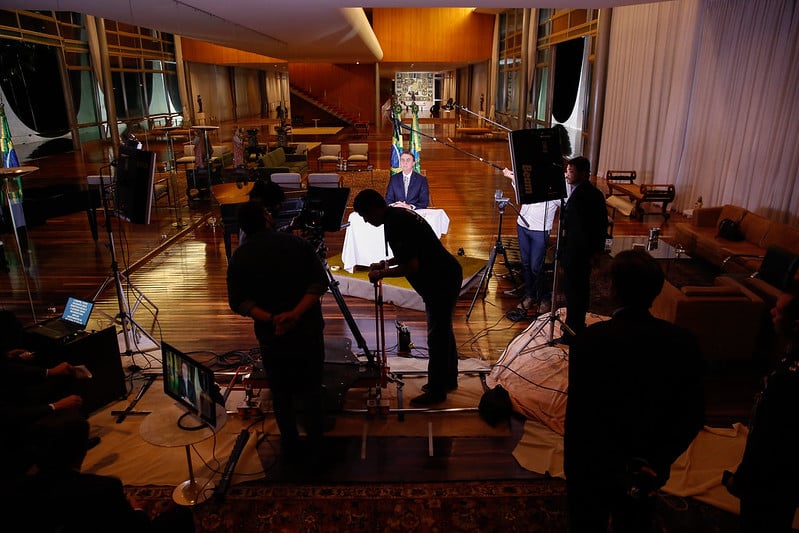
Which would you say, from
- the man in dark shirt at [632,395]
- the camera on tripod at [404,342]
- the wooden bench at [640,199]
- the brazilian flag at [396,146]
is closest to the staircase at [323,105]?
the brazilian flag at [396,146]

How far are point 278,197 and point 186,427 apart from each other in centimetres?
152

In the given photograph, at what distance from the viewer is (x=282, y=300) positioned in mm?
2939

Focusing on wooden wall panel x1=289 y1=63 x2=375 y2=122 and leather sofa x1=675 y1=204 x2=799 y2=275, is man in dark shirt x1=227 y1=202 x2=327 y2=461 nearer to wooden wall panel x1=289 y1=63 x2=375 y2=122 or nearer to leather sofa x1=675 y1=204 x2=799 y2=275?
leather sofa x1=675 y1=204 x2=799 y2=275

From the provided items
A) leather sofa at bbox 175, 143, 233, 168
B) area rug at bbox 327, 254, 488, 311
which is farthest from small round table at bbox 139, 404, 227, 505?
leather sofa at bbox 175, 143, 233, 168

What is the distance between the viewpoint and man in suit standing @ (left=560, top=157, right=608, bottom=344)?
4.14 meters

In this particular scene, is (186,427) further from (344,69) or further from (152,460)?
(344,69)

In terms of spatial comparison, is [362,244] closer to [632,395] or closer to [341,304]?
[341,304]

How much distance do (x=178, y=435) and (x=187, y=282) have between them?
4226mm

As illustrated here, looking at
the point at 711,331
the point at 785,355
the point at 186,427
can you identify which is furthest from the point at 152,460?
the point at 711,331

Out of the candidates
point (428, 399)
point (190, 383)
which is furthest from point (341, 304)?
point (190, 383)

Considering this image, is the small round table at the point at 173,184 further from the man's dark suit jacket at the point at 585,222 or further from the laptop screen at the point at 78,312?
the man's dark suit jacket at the point at 585,222

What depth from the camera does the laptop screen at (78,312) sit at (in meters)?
3.78

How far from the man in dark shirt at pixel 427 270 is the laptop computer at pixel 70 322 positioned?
2.13m

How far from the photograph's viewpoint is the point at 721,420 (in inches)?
147
